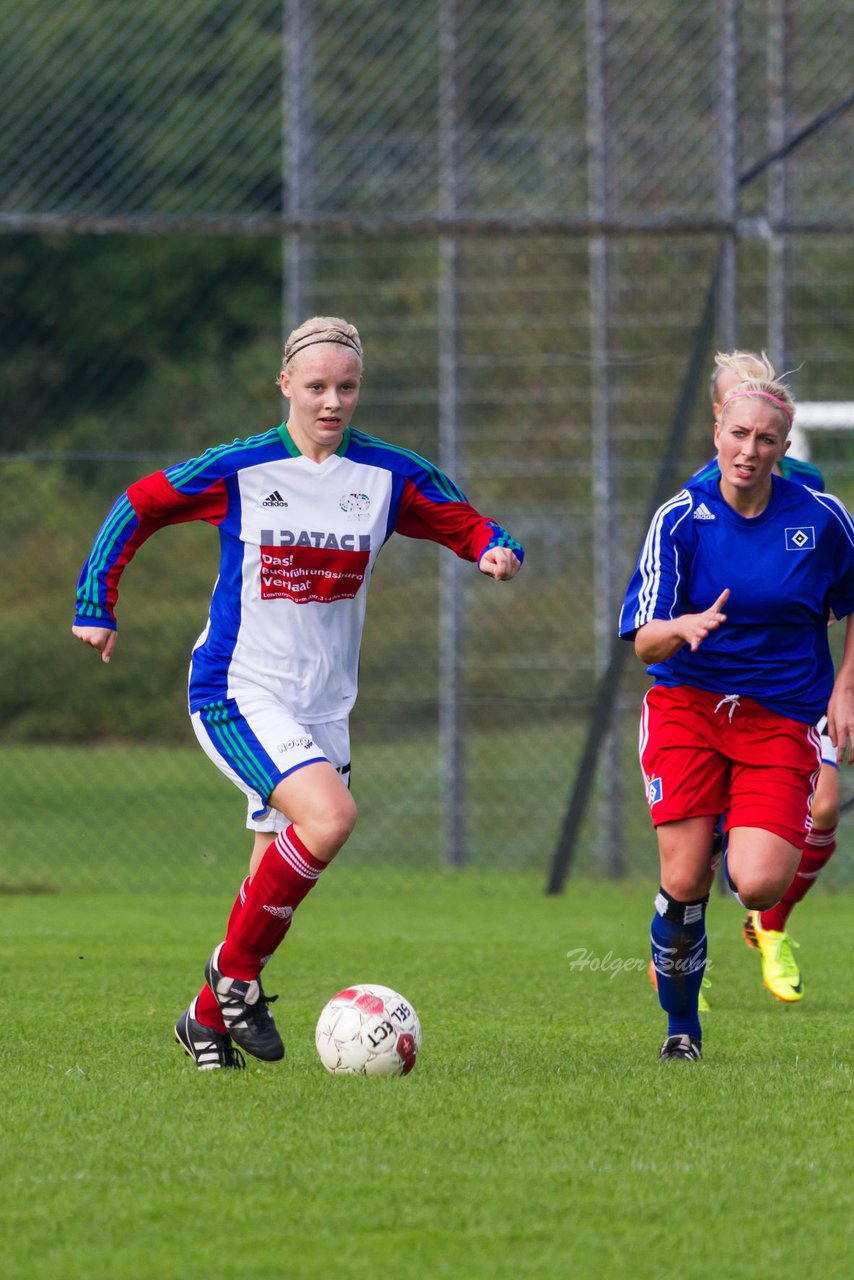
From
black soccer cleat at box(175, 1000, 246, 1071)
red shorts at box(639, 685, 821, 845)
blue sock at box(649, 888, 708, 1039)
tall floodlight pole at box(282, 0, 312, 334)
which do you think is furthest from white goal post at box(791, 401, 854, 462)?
black soccer cleat at box(175, 1000, 246, 1071)

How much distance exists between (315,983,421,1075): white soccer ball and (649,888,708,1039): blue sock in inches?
29.2

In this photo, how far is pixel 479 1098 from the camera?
448 cm

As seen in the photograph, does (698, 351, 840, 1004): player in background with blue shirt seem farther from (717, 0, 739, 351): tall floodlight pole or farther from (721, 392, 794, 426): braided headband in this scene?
(717, 0, 739, 351): tall floodlight pole

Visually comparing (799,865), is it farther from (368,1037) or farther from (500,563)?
(368,1037)

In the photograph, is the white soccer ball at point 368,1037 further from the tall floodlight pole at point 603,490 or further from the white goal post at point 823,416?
the white goal post at point 823,416

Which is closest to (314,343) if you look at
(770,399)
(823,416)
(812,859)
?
(770,399)

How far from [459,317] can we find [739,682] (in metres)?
6.81

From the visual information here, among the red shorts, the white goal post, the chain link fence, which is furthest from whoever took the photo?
the white goal post

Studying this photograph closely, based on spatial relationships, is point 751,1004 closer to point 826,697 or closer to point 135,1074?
point 826,697

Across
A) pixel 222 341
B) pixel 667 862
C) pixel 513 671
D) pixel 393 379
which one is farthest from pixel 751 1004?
pixel 222 341

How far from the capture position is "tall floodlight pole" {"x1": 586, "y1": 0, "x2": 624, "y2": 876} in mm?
10453

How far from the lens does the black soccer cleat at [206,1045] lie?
4938 mm

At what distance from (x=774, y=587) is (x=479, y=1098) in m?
1.59

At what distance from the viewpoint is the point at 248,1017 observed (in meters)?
4.86
